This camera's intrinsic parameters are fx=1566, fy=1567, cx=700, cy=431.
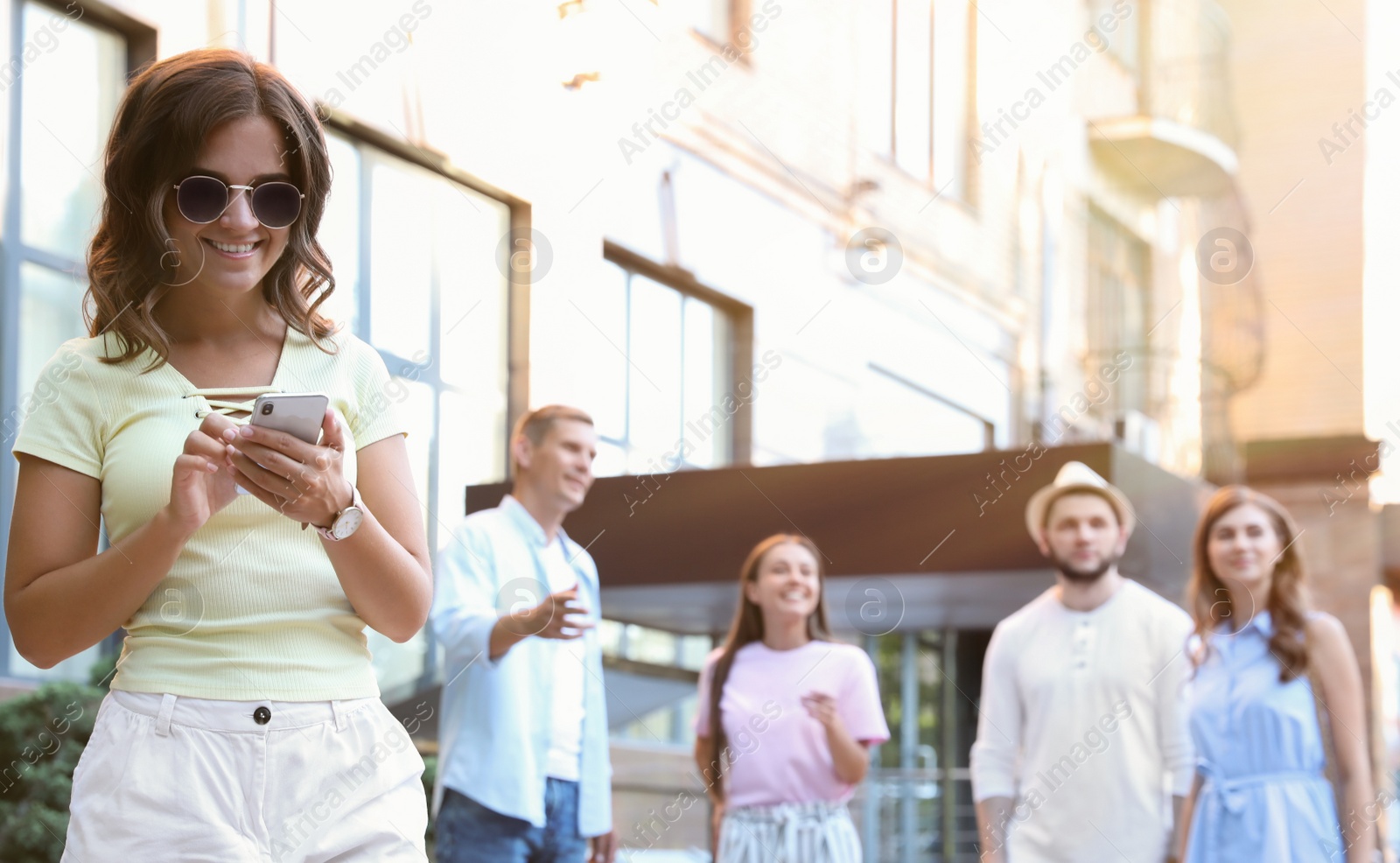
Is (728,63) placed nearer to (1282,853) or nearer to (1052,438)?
(1052,438)

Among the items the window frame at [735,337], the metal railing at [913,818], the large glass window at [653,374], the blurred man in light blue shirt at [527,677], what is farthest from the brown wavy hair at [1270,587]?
the metal railing at [913,818]

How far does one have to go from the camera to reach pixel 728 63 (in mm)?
10148

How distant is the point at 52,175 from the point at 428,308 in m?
1.87

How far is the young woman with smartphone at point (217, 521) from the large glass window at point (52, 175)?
3.92m

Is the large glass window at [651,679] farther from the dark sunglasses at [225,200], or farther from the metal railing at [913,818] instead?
the dark sunglasses at [225,200]

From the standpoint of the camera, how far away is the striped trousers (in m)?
4.84

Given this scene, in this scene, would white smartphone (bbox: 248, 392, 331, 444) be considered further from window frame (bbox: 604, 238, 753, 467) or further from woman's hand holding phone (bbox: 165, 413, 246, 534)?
window frame (bbox: 604, 238, 753, 467)

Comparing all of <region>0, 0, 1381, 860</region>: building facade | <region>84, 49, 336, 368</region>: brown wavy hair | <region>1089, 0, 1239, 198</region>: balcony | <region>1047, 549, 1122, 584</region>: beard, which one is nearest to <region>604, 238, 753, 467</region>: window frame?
<region>0, 0, 1381, 860</region>: building facade

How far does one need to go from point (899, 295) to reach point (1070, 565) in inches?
291

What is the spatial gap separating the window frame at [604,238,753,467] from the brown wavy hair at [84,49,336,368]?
7.34m

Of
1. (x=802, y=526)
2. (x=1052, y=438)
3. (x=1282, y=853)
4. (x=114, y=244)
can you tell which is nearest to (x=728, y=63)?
(x=802, y=526)

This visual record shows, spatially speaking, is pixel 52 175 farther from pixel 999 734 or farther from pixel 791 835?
pixel 999 734

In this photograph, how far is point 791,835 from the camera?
486cm

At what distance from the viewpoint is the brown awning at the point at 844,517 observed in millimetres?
6973
